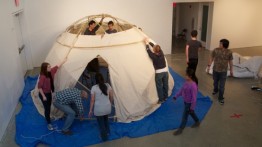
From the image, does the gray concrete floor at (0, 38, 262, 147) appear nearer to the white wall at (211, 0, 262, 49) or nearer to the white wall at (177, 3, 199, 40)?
the white wall at (211, 0, 262, 49)

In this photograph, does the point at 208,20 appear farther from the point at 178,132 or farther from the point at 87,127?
the point at 87,127

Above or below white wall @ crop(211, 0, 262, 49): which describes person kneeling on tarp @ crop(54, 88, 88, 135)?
below

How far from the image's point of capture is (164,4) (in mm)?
8406

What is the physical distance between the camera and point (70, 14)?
25.0 ft

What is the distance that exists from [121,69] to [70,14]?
384 cm

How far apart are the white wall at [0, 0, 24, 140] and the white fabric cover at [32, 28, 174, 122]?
3.21ft

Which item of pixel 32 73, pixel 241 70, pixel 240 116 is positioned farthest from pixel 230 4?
pixel 32 73

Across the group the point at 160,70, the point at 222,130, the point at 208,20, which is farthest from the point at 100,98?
the point at 208,20

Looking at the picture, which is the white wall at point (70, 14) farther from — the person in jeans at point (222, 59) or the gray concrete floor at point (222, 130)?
the person in jeans at point (222, 59)

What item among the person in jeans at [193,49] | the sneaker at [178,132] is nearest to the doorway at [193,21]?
the person in jeans at [193,49]

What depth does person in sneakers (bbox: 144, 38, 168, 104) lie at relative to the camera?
16.1 feet

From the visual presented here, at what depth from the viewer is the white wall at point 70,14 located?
24.2ft

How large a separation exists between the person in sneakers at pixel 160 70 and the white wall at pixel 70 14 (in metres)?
3.27

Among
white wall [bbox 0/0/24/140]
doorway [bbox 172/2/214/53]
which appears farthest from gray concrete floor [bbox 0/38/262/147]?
doorway [bbox 172/2/214/53]
